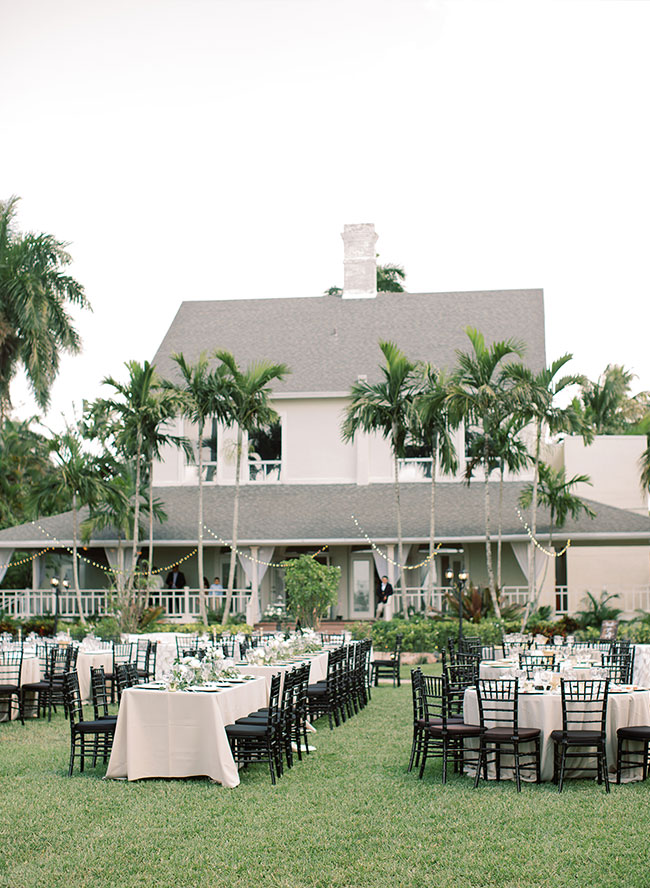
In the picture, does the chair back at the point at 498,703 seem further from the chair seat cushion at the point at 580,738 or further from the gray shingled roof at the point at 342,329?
the gray shingled roof at the point at 342,329

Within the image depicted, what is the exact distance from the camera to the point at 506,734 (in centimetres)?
992

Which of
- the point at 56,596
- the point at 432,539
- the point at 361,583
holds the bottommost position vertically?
the point at 56,596

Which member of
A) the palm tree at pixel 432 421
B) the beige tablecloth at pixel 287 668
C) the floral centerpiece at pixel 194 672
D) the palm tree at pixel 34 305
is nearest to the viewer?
the floral centerpiece at pixel 194 672

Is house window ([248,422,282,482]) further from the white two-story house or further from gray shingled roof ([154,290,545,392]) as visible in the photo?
gray shingled roof ([154,290,545,392])

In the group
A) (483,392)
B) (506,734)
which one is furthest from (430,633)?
(506,734)

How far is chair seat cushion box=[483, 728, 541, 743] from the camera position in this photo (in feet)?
32.4

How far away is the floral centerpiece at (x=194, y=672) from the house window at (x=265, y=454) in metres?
19.8

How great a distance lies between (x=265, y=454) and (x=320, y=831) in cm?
2399

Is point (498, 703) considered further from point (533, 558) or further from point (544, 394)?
point (533, 558)

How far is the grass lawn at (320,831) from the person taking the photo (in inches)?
279

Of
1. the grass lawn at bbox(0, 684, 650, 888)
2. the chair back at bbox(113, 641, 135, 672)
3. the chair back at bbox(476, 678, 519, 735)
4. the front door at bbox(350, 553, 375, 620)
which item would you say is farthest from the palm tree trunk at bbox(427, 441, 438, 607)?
the chair back at bbox(476, 678, 519, 735)

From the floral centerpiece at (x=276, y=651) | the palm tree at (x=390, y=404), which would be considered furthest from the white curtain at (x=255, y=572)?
the floral centerpiece at (x=276, y=651)

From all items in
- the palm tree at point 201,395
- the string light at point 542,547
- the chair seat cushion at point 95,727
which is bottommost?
the chair seat cushion at point 95,727

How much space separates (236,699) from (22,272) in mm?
22345
